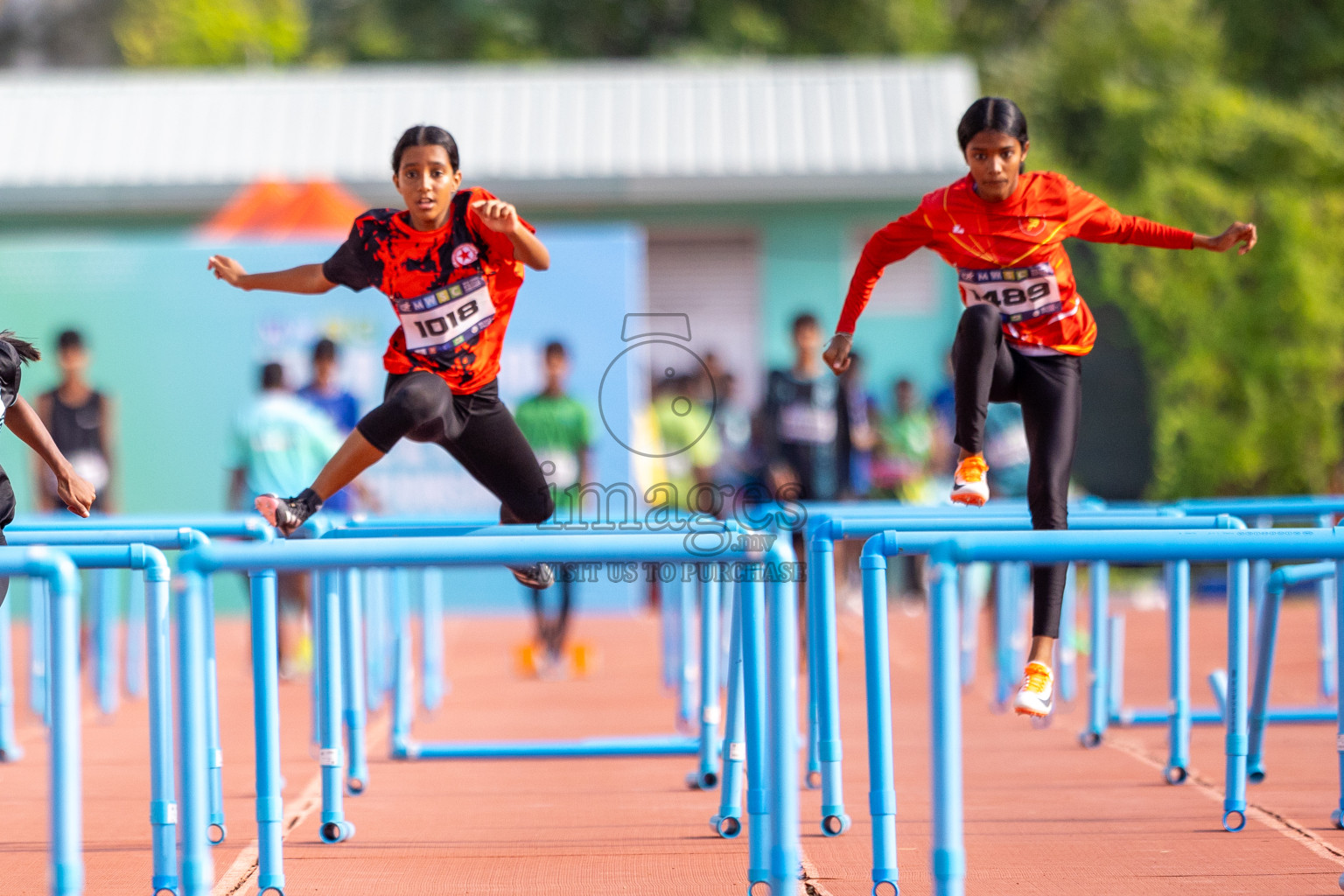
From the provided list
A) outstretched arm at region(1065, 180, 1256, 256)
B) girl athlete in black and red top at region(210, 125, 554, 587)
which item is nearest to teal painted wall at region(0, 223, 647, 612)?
girl athlete in black and red top at region(210, 125, 554, 587)

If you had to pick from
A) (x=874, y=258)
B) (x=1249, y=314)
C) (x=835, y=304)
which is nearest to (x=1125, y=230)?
(x=874, y=258)

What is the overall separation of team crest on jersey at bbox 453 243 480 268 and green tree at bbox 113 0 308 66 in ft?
78.5

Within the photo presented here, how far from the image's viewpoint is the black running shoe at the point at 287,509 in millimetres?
4289

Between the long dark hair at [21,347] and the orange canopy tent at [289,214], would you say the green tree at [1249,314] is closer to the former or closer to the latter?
the orange canopy tent at [289,214]

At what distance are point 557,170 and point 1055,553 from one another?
38.3 ft

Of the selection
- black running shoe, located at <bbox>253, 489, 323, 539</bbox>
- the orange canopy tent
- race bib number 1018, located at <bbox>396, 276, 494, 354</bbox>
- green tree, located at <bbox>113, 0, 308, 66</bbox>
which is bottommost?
black running shoe, located at <bbox>253, 489, 323, 539</bbox>

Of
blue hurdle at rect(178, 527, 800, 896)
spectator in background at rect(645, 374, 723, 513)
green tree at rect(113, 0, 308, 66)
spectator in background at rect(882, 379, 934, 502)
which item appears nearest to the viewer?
blue hurdle at rect(178, 527, 800, 896)

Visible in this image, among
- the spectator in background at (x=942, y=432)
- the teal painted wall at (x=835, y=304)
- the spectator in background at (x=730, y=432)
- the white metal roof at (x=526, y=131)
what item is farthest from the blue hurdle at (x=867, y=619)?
the white metal roof at (x=526, y=131)

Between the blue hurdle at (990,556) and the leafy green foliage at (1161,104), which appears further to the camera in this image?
the leafy green foliage at (1161,104)

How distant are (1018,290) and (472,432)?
178 centimetres

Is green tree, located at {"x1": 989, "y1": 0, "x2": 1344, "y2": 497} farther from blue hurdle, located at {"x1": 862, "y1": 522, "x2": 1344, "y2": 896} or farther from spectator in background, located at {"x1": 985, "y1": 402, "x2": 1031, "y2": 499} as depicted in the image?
blue hurdle, located at {"x1": 862, "y1": 522, "x2": 1344, "y2": 896}

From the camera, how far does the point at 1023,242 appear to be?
14.9 ft

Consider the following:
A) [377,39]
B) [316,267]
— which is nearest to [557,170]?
[316,267]

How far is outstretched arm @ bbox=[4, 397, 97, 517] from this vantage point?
404cm
